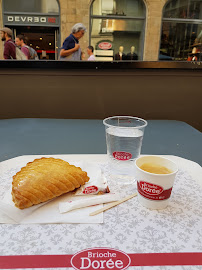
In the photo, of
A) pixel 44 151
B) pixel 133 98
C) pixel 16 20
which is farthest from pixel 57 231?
pixel 16 20

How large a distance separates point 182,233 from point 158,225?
6 cm

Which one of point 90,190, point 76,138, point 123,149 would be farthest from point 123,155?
point 76,138

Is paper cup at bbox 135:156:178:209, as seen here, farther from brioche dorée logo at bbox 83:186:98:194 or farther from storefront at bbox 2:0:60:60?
storefront at bbox 2:0:60:60

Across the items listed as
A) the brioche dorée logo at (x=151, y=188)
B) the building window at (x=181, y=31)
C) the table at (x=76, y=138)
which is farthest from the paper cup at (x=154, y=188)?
the building window at (x=181, y=31)

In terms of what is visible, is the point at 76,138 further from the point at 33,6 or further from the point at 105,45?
the point at 33,6

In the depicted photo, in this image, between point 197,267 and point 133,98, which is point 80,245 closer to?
point 197,267

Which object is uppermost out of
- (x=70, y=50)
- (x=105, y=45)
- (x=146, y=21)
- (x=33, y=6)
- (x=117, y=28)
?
(x=33, y=6)

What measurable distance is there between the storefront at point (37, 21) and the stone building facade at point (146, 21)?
0.24m

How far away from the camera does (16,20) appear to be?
302 inches

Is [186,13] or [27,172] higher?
[186,13]

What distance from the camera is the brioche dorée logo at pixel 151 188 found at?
2.12 feet

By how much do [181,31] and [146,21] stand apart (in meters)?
1.27

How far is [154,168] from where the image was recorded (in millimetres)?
730

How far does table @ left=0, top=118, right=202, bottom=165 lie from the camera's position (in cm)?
112
